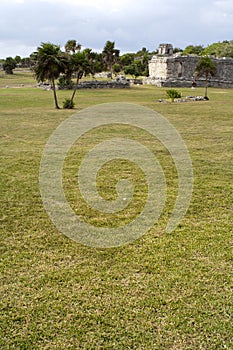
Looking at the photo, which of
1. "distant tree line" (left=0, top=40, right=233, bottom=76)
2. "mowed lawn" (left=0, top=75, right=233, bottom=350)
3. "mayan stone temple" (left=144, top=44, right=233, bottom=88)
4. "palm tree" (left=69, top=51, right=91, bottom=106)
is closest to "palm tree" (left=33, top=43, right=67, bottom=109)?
"palm tree" (left=69, top=51, right=91, bottom=106)

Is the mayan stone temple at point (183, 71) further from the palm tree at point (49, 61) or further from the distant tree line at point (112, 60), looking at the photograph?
the palm tree at point (49, 61)

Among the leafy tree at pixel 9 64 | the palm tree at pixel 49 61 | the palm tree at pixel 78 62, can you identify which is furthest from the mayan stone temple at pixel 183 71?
the palm tree at pixel 49 61

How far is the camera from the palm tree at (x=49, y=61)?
1981 centimetres

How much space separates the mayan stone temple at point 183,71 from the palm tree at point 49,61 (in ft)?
89.0

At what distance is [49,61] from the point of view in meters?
19.9

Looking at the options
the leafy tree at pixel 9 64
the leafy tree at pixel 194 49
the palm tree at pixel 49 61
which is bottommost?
the palm tree at pixel 49 61

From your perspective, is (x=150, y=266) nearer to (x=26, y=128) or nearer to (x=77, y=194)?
(x=77, y=194)

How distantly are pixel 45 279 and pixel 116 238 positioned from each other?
4.37 feet

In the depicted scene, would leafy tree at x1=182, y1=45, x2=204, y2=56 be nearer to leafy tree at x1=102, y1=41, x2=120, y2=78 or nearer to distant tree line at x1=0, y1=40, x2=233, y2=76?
distant tree line at x1=0, y1=40, x2=233, y2=76

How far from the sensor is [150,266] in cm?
432

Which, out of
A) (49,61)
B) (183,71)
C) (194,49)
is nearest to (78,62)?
(49,61)

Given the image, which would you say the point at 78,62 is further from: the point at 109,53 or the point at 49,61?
the point at 109,53

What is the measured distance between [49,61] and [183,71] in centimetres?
3588

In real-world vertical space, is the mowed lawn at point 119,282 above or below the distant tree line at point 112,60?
below
